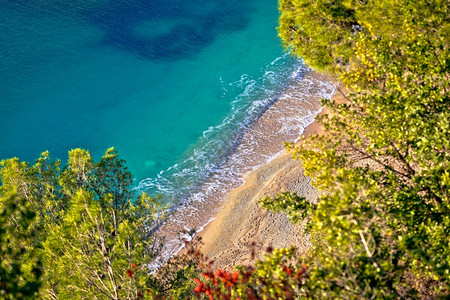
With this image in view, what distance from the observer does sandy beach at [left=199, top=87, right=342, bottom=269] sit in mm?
29672

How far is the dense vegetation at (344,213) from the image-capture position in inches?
456

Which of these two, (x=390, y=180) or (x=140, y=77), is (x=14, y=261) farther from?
(x=140, y=77)

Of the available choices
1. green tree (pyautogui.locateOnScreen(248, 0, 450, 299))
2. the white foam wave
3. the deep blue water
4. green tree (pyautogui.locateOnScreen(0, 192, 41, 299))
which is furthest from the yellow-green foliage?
the deep blue water

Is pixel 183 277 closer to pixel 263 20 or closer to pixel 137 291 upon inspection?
pixel 137 291

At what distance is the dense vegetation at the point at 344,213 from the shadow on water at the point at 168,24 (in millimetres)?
31650

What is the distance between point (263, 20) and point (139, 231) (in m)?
42.1

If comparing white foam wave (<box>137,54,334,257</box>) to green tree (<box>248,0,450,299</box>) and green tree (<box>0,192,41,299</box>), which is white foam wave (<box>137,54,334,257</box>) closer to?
green tree (<box>248,0,450,299</box>)

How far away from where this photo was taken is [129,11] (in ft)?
197

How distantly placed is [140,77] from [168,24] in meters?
Answer: 11.1

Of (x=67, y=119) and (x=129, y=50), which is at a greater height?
(x=129, y=50)

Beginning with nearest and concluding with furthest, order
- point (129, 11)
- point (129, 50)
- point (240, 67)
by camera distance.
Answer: point (240, 67) → point (129, 50) → point (129, 11)

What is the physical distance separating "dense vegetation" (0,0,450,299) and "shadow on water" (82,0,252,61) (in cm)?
3165

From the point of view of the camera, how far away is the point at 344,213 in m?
11.7

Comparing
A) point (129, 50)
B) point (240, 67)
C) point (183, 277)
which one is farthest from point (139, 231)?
point (129, 50)
